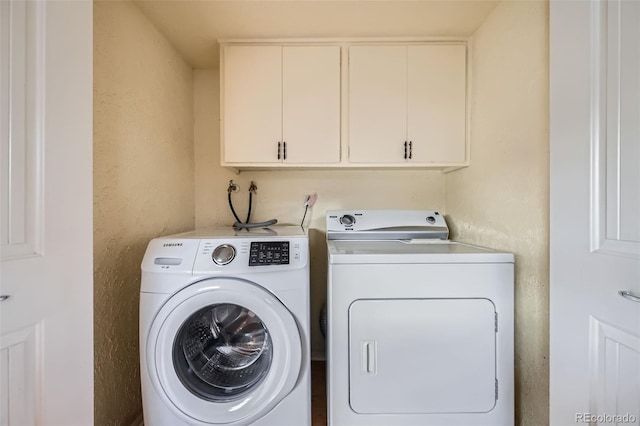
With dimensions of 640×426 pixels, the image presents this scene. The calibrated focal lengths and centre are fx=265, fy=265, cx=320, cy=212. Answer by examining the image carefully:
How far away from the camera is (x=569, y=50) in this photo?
740 mm

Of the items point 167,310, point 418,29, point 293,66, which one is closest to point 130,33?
point 293,66

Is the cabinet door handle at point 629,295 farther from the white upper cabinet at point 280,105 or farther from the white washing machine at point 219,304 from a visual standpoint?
the white upper cabinet at point 280,105

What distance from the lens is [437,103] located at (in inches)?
59.3

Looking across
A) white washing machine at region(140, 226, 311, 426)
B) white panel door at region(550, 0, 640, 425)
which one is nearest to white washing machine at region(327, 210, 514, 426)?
white washing machine at region(140, 226, 311, 426)

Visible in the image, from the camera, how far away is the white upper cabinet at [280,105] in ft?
4.94

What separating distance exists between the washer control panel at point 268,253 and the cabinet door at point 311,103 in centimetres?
60

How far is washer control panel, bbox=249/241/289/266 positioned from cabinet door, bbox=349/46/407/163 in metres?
0.73

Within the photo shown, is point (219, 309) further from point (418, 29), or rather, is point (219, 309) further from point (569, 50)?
point (418, 29)

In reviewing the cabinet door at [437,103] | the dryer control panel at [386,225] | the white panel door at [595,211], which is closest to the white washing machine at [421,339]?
the white panel door at [595,211]

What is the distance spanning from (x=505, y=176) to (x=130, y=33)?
1861 millimetres

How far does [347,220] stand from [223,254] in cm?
84

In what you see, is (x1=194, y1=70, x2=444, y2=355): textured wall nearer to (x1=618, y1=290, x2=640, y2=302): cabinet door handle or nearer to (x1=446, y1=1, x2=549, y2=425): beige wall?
(x1=446, y1=1, x2=549, y2=425): beige wall

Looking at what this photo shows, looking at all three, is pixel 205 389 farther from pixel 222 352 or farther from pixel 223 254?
pixel 223 254

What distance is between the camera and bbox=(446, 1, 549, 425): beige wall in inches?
38.9
